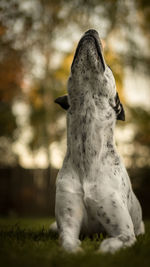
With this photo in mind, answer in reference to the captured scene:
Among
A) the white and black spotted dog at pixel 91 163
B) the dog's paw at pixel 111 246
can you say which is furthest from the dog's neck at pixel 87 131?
the dog's paw at pixel 111 246

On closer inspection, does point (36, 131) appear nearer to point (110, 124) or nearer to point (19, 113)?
point (19, 113)

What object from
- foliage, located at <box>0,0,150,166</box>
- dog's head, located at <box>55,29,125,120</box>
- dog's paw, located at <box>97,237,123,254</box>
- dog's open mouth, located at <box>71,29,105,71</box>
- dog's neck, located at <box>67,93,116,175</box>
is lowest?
dog's paw, located at <box>97,237,123,254</box>

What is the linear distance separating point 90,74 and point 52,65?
10.9 meters

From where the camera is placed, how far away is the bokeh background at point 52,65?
1080 centimetres

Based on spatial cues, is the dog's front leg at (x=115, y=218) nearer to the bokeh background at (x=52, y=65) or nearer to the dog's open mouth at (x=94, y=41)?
the dog's open mouth at (x=94, y=41)

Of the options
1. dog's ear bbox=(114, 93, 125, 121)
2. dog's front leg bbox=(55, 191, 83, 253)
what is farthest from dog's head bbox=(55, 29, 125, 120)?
dog's front leg bbox=(55, 191, 83, 253)

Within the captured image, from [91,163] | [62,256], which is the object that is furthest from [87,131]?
[62,256]

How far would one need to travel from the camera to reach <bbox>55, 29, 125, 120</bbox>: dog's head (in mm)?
2977

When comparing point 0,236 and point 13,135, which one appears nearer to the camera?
point 0,236

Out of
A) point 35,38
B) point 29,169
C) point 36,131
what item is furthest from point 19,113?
point 35,38

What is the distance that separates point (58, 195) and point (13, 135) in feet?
50.4

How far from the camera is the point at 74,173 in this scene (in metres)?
2.91

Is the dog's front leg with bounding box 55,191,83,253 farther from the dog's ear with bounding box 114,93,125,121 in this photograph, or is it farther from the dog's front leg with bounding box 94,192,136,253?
the dog's ear with bounding box 114,93,125,121

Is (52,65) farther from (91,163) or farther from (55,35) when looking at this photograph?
(91,163)
